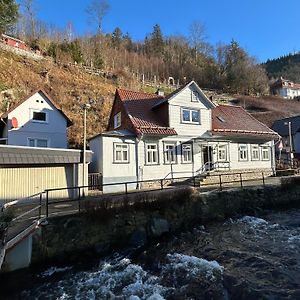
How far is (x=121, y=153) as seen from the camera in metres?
23.5

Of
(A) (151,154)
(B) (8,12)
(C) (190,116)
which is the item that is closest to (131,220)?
(A) (151,154)

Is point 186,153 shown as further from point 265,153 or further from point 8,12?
point 8,12

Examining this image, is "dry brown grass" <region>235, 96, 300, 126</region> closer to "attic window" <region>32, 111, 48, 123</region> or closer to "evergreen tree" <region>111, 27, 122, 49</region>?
"evergreen tree" <region>111, 27, 122, 49</region>

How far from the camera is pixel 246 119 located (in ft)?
109

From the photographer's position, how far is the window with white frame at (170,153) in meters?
25.6

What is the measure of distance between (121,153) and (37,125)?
30.1 ft

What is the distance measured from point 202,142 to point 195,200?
11592mm

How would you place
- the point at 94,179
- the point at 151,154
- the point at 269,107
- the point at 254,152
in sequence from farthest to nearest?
the point at 269,107 → the point at 254,152 → the point at 151,154 → the point at 94,179

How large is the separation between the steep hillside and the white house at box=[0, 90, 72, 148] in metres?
6.74

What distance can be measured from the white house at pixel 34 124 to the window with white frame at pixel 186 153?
11.3m

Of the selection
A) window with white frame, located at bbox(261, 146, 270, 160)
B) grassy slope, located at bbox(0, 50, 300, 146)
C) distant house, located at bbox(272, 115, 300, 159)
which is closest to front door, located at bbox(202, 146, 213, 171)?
window with white frame, located at bbox(261, 146, 270, 160)

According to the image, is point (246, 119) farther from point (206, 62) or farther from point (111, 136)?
point (206, 62)

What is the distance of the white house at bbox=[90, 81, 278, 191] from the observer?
23375mm

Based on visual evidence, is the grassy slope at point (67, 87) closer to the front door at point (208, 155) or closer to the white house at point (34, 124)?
the white house at point (34, 124)
